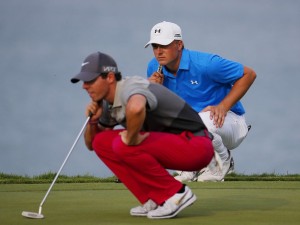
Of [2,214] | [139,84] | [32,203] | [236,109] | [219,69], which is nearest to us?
[139,84]

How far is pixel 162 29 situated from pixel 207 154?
3105 millimetres

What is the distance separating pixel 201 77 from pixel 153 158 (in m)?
3.91

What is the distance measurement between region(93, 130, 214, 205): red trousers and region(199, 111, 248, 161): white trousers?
3680 millimetres

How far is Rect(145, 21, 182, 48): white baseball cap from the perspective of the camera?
866 centimetres

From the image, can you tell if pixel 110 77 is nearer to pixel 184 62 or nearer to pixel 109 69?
pixel 109 69

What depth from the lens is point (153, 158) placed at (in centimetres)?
576

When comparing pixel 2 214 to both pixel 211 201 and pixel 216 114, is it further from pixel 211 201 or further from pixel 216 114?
pixel 216 114

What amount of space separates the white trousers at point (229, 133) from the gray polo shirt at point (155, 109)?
3.71 meters

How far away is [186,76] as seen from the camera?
944 centimetres

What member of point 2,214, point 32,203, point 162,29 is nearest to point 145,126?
point 2,214

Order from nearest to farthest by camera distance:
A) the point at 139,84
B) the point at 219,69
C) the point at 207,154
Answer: the point at 139,84 → the point at 207,154 → the point at 219,69

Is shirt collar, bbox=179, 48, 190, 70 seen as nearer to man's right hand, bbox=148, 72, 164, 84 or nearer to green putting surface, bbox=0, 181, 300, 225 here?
man's right hand, bbox=148, 72, 164, 84

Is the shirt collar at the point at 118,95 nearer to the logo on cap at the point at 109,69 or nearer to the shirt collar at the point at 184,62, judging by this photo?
the logo on cap at the point at 109,69

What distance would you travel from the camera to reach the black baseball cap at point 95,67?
5.63 meters
